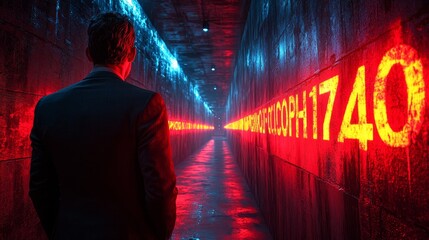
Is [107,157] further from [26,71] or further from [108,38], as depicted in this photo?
[26,71]

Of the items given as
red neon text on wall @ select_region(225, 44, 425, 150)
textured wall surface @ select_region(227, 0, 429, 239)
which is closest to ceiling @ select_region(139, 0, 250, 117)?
textured wall surface @ select_region(227, 0, 429, 239)

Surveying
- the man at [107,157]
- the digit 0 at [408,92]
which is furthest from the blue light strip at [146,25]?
the digit 0 at [408,92]

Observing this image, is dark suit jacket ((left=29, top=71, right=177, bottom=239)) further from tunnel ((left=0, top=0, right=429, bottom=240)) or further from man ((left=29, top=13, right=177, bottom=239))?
tunnel ((left=0, top=0, right=429, bottom=240))

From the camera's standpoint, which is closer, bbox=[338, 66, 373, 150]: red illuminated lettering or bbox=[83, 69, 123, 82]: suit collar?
bbox=[83, 69, 123, 82]: suit collar

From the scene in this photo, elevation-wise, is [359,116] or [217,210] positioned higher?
[359,116]

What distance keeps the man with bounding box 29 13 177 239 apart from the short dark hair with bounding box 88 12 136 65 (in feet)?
0.46

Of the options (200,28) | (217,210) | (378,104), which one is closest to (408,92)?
(378,104)

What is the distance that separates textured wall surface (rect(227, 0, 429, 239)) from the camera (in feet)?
3.87

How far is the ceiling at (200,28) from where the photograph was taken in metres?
7.49

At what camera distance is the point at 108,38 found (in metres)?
1.40

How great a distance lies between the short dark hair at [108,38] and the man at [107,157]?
0.14 m

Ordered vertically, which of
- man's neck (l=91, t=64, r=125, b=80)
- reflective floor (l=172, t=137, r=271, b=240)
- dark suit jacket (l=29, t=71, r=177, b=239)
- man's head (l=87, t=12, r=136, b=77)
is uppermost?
man's head (l=87, t=12, r=136, b=77)

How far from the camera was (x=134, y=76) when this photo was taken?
273 inches

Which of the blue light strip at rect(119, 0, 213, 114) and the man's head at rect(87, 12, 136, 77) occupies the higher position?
the blue light strip at rect(119, 0, 213, 114)
